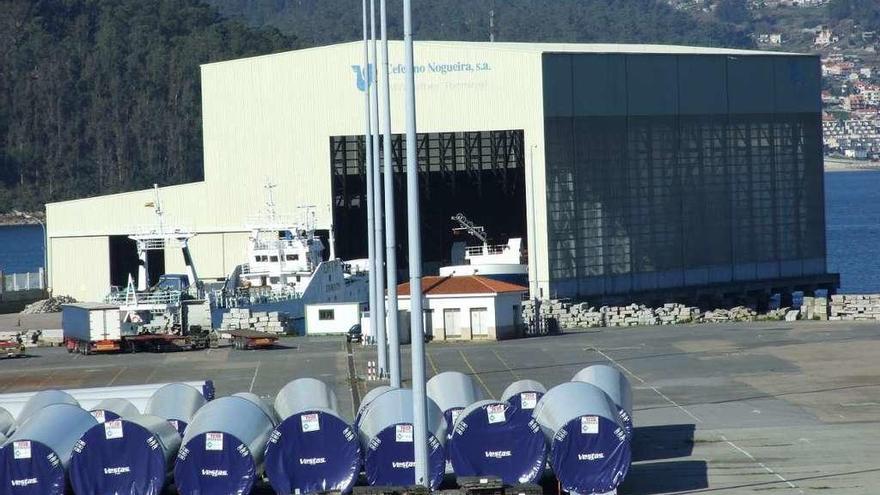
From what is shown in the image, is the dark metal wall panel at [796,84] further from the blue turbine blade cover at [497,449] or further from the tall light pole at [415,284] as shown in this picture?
the tall light pole at [415,284]

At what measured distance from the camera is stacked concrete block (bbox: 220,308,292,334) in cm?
7331

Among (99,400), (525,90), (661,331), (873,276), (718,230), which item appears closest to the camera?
(99,400)

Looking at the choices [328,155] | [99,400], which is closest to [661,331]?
[328,155]

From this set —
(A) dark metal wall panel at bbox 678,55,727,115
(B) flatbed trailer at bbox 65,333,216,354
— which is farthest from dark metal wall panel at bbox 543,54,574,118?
(B) flatbed trailer at bbox 65,333,216,354

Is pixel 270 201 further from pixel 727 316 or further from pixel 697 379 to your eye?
pixel 697 379

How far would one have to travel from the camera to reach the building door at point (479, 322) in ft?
225

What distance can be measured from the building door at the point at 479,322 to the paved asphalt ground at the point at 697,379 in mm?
2205

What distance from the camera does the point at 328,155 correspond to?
290 ft

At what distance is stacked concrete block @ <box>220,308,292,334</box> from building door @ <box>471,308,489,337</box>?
31.1 feet

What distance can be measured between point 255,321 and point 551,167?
18.4m

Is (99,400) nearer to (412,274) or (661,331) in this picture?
(412,274)

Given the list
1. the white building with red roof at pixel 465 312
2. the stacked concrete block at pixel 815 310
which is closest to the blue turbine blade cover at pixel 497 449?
the white building with red roof at pixel 465 312

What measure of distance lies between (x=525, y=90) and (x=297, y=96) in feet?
39.0

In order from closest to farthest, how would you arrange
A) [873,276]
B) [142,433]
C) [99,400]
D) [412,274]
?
[412,274]
[142,433]
[99,400]
[873,276]
